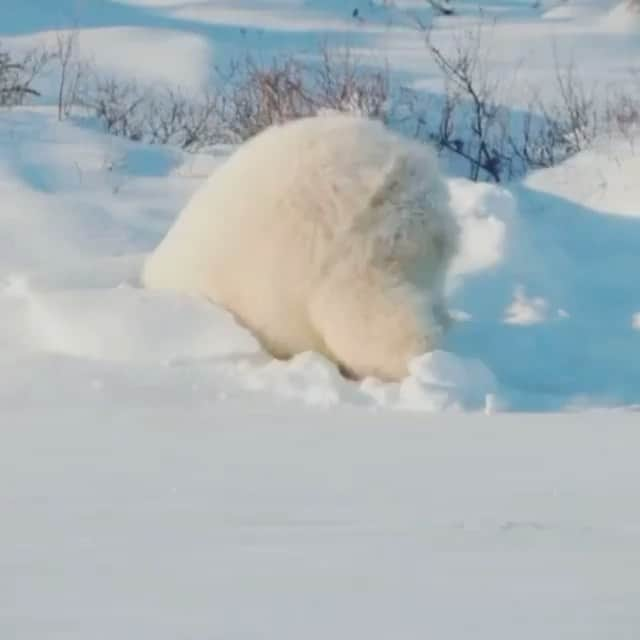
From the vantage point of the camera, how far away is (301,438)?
14.8ft

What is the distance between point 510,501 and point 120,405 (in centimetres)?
147

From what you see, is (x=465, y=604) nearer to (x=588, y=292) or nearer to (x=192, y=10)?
(x=588, y=292)

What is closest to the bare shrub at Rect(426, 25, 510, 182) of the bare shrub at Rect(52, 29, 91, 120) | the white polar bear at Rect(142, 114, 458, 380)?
the bare shrub at Rect(52, 29, 91, 120)

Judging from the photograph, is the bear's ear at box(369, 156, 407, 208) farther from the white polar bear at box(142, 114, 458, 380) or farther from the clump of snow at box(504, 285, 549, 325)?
the clump of snow at box(504, 285, 549, 325)

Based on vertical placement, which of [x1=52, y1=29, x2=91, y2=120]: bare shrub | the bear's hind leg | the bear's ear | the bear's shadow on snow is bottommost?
[x1=52, y1=29, x2=91, y2=120]: bare shrub

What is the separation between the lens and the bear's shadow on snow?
5.48m

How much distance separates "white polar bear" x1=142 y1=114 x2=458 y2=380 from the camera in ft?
17.3

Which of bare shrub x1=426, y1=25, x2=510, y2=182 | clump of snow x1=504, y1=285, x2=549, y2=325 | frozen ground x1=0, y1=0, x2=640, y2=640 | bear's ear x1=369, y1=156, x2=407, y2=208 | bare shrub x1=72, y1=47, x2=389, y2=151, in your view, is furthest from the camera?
bare shrub x1=72, y1=47, x2=389, y2=151

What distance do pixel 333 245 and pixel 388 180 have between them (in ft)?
0.91

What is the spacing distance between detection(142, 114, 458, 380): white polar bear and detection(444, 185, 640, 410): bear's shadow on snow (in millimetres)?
235

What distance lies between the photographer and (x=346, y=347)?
5.28m

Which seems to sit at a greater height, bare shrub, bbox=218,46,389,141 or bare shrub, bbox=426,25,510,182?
bare shrub, bbox=218,46,389,141

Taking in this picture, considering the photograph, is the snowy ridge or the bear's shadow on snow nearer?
the snowy ridge

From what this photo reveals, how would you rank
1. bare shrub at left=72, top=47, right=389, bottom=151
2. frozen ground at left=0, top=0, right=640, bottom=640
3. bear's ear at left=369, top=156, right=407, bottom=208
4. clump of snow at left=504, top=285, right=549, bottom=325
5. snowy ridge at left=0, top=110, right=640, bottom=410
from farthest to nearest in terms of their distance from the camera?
bare shrub at left=72, top=47, right=389, bottom=151
clump of snow at left=504, top=285, right=549, bottom=325
bear's ear at left=369, top=156, right=407, bottom=208
snowy ridge at left=0, top=110, right=640, bottom=410
frozen ground at left=0, top=0, right=640, bottom=640
